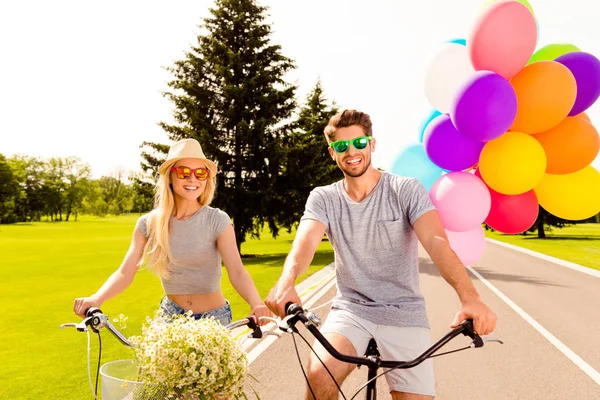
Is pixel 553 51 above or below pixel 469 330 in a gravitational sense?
above

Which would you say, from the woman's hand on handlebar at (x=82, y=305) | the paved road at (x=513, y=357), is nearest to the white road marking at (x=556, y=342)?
the paved road at (x=513, y=357)

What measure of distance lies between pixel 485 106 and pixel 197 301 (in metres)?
2.64

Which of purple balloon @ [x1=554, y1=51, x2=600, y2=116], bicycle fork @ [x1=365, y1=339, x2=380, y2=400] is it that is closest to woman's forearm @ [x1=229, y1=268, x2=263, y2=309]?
bicycle fork @ [x1=365, y1=339, x2=380, y2=400]

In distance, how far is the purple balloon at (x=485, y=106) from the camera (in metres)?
4.14

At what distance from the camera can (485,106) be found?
4098mm

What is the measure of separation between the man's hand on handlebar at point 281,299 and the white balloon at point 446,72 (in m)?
2.93

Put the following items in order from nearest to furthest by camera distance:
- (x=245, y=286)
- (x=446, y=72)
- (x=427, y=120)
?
(x=245, y=286) → (x=446, y=72) → (x=427, y=120)

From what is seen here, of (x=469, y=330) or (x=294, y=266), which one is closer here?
(x=469, y=330)

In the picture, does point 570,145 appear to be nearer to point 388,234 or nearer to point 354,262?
point 388,234

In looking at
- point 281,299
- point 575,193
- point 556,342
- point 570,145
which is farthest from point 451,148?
point 556,342

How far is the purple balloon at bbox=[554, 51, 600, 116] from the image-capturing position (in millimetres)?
4438

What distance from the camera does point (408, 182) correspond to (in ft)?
10.5

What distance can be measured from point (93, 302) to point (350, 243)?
1.55m

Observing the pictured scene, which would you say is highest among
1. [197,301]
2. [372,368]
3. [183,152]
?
[183,152]
